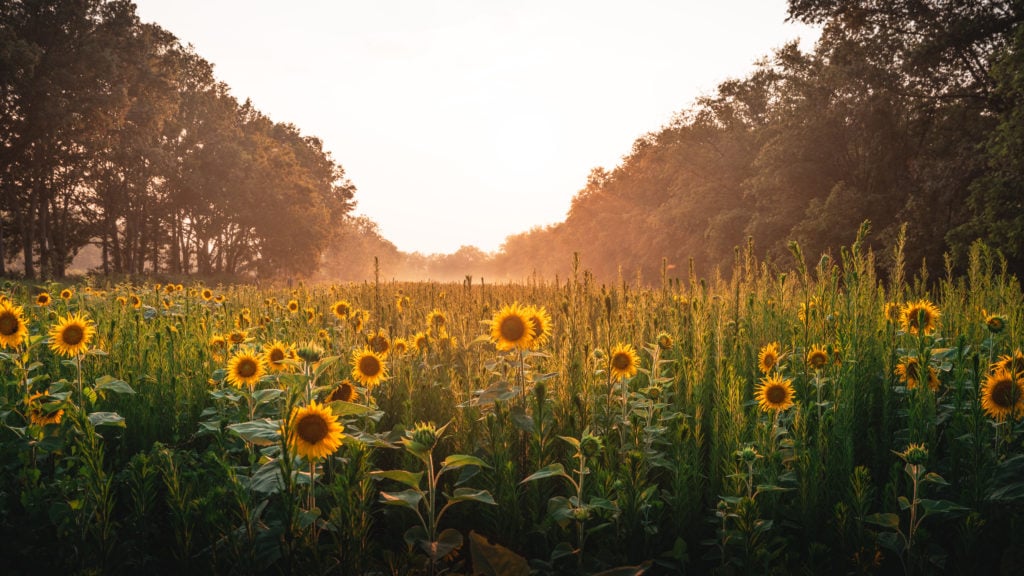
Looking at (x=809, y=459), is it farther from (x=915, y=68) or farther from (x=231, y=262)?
(x=231, y=262)

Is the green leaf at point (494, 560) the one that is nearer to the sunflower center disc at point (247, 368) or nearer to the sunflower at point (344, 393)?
the sunflower at point (344, 393)

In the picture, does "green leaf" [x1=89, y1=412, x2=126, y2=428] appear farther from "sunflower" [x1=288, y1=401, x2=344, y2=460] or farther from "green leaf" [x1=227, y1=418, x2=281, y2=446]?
"sunflower" [x1=288, y1=401, x2=344, y2=460]

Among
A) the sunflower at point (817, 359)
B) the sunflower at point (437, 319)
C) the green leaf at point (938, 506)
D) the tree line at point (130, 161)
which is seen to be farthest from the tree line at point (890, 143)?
the tree line at point (130, 161)

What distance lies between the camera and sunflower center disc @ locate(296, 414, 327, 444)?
157 centimetres

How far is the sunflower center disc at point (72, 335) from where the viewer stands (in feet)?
8.93

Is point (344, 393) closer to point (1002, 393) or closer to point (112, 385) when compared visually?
point (112, 385)

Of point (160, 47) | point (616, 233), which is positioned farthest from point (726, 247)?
point (160, 47)

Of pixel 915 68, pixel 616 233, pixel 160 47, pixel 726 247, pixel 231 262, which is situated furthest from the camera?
pixel 616 233

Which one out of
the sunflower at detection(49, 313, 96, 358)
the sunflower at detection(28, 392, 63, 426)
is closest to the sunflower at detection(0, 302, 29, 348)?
the sunflower at detection(49, 313, 96, 358)

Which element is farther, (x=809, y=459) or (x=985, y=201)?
(x=985, y=201)

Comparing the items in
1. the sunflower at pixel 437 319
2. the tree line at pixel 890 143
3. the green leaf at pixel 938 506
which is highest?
the tree line at pixel 890 143

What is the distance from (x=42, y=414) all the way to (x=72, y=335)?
2.59 ft

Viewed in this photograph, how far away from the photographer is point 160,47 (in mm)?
32500

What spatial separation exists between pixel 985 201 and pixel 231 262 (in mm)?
45352
